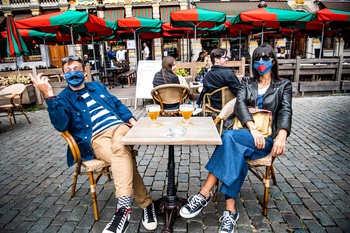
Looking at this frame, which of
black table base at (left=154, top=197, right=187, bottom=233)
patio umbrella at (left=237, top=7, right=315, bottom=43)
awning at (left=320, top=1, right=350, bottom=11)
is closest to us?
black table base at (left=154, top=197, right=187, bottom=233)

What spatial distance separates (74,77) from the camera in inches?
94.0

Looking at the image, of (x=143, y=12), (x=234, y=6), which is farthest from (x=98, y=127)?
(x=234, y=6)

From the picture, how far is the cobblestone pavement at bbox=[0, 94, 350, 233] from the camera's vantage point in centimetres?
225

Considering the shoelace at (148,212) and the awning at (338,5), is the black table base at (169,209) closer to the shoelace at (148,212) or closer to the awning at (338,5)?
the shoelace at (148,212)

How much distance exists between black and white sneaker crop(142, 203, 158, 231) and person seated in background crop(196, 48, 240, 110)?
2274 mm

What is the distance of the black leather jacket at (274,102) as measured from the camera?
239 centimetres

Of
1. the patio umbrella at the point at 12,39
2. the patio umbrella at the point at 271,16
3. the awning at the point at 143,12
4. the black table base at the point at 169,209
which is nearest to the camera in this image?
the black table base at the point at 169,209

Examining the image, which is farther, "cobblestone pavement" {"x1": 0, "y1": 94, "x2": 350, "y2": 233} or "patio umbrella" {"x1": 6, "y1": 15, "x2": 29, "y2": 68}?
"patio umbrella" {"x1": 6, "y1": 15, "x2": 29, "y2": 68}

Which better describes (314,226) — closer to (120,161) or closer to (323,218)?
(323,218)

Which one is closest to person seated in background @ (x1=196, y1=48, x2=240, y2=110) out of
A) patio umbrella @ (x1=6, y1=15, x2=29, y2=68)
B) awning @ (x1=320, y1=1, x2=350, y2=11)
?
patio umbrella @ (x1=6, y1=15, x2=29, y2=68)

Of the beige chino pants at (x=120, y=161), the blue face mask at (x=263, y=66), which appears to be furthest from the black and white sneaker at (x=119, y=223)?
the blue face mask at (x=263, y=66)

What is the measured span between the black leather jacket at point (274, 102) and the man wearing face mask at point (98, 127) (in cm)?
118

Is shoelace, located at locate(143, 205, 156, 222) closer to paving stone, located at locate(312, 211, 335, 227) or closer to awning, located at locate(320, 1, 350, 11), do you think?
paving stone, located at locate(312, 211, 335, 227)

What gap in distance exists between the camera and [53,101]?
2123mm
